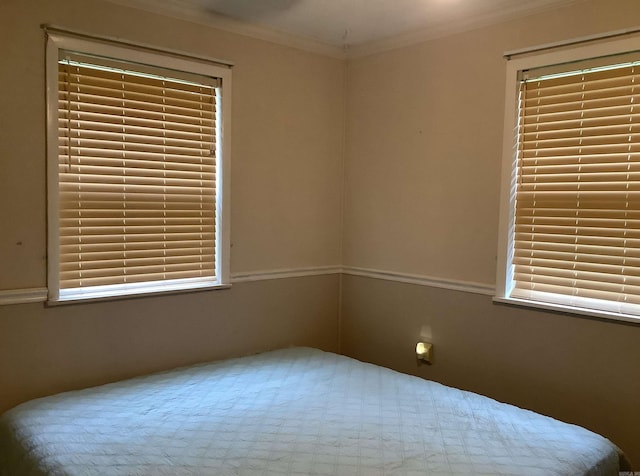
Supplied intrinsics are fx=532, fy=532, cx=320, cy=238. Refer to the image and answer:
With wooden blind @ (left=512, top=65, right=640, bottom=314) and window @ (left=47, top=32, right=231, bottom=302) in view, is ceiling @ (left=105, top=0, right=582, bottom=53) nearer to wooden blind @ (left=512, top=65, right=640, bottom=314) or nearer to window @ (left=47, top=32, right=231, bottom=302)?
window @ (left=47, top=32, right=231, bottom=302)

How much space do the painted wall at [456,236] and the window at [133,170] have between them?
96 cm

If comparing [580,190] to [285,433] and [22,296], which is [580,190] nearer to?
[285,433]

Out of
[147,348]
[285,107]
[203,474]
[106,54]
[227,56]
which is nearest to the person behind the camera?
[203,474]

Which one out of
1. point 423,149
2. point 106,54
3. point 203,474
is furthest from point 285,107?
point 203,474

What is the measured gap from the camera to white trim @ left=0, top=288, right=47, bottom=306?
2295 millimetres

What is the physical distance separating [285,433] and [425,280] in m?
1.38

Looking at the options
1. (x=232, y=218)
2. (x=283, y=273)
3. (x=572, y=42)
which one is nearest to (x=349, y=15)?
(x=572, y=42)

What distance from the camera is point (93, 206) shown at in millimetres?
2531

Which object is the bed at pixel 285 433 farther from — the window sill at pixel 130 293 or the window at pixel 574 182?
the window at pixel 574 182

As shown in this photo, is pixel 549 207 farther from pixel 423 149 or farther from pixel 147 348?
pixel 147 348

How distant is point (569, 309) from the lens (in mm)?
2477

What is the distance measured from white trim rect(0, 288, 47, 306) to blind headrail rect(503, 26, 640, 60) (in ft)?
8.19

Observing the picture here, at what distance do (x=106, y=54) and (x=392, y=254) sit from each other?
1.91m

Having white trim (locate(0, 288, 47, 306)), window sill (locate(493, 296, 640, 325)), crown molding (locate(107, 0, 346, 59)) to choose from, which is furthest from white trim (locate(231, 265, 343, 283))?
crown molding (locate(107, 0, 346, 59))
